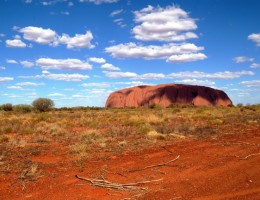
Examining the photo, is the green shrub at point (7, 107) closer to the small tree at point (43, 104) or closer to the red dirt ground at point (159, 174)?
the small tree at point (43, 104)

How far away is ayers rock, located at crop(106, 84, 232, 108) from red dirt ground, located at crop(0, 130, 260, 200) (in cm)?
7459

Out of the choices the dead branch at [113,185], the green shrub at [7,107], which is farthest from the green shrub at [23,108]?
the dead branch at [113,185]

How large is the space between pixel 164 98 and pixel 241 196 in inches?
3247

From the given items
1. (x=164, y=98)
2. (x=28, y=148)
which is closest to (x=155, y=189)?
(x=28, y=148)

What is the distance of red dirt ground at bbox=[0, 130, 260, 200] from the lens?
602 cm

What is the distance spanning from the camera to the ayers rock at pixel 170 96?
85.7m

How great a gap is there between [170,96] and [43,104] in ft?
147

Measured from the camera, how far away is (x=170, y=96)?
286 ft

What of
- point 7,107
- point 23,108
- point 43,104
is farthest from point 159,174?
point 7,107

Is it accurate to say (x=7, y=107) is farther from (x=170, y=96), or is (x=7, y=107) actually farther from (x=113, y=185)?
(x=113, y=185)

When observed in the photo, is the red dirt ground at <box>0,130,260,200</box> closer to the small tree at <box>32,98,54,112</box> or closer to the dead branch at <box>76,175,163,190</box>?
the dead branch at <box>76,175,163,190</box>

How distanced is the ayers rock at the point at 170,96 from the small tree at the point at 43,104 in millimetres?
37500

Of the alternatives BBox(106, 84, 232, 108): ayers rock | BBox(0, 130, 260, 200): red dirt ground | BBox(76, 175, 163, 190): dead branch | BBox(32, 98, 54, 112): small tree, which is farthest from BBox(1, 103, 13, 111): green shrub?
BBox(76, 175, 163, 190): dead branch

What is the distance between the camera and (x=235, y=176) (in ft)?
22.3
